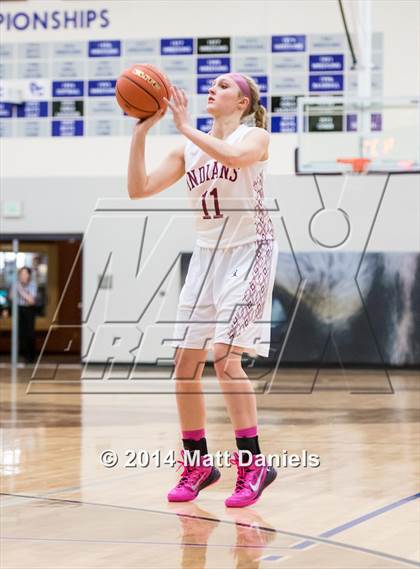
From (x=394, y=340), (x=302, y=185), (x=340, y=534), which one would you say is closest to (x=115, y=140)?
(x=302, y=185)

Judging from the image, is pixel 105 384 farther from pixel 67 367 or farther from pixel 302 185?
pixel 302 185

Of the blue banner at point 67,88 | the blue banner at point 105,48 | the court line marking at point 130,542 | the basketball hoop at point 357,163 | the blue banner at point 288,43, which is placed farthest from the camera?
the blue banner at point 67,88

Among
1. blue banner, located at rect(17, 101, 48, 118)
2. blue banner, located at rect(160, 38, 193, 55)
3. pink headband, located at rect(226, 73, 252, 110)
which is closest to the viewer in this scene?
pink headband, located at rect(226, 73, 252, 110)

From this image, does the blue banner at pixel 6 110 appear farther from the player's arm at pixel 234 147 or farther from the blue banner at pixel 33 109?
the player's arm at pixel 234 147

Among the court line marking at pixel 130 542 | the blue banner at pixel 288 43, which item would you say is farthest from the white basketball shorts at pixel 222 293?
the blue banner at pixel 288 43

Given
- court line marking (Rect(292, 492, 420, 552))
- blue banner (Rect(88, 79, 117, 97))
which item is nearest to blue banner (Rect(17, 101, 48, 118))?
blue banner (Rect(88, 79, 117, 97))

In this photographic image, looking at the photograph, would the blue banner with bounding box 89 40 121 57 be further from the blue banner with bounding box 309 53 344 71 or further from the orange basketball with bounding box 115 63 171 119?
the orange basketball with bounding box 115 63 171 119

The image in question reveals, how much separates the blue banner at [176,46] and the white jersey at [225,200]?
1359 cm

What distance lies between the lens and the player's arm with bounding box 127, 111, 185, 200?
504cm

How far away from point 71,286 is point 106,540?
19352 mm

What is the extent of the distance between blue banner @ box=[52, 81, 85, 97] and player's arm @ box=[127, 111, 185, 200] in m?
13.8

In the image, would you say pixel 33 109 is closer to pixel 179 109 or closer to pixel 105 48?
pixel 105 48

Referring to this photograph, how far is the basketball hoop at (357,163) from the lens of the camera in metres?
15.5

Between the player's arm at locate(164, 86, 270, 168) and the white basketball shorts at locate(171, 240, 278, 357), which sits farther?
the white basketball shorts at locate(171, 240, 278, 357)
